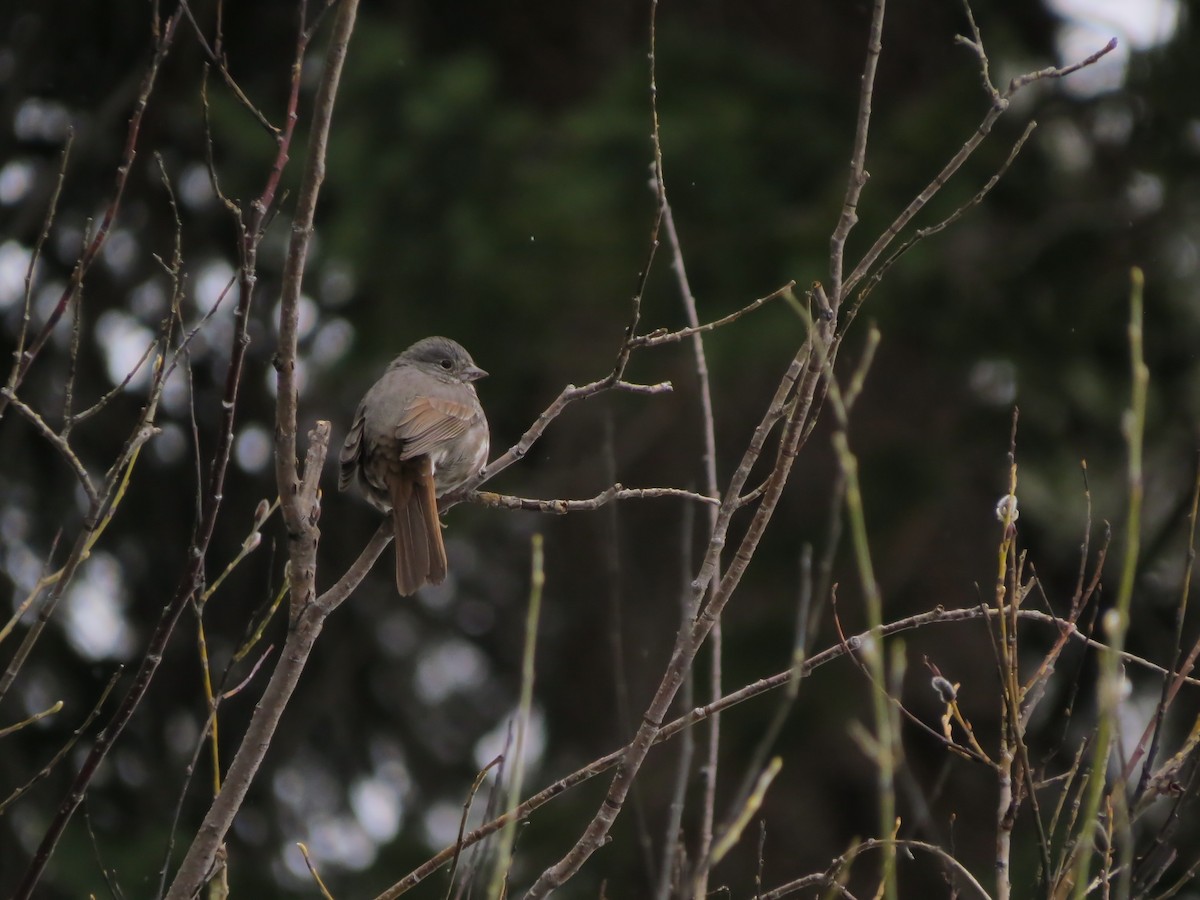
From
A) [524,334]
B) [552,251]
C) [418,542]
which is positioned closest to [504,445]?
[524,334]

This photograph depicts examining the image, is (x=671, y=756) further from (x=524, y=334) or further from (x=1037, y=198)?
(x=1037, y=198)

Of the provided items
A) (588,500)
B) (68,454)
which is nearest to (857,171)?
(588,500)

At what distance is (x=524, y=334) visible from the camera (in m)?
7.84

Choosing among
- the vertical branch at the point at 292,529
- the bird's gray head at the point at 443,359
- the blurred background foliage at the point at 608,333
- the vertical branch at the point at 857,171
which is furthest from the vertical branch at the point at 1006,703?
the blurred background foliage at the point at 608,333

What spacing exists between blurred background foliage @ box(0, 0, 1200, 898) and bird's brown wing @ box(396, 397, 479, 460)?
2104 millimetres

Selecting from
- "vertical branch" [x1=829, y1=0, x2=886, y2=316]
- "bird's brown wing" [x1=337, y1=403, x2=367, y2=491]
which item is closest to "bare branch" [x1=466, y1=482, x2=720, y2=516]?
"vertical branch" [x1=829, y1=0, x2=886, y2=316]

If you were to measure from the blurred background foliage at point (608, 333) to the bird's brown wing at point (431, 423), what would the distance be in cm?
210

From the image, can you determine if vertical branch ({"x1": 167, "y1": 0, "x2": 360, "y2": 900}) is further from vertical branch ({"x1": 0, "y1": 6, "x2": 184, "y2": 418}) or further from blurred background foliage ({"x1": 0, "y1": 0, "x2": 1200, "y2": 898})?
blurred background foliage ({"x1": 0, "y1": 0, "x2": 1200, "y2": 898})

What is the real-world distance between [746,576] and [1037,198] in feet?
8.17

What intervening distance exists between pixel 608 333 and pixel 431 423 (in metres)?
4.51

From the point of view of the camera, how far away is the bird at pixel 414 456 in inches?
168

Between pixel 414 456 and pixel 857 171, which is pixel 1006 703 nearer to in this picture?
pixel 857 171

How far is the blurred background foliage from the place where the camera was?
723 cm

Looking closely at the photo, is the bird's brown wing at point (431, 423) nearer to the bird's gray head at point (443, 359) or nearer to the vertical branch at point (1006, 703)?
the bird's gray head at point (443, 359)
